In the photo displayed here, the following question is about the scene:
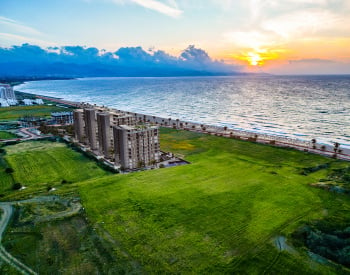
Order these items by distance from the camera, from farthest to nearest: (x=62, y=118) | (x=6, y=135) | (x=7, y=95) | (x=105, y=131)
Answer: (x=7, y=95) < (x=62, y=118) < (x=6, y=135) < (x=105, y=131)

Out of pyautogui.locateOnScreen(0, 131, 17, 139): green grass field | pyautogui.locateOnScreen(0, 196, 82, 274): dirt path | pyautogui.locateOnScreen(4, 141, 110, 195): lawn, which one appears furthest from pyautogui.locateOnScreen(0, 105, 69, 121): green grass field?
pyautogui.locateOnScreen(0, 196, 82, 274): dirt path

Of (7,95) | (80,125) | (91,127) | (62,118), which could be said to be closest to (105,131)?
(91,127)

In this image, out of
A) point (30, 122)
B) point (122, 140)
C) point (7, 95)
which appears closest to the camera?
point (122, 140)

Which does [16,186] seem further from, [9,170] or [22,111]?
[22,111]

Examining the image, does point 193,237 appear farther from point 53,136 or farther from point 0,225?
→ point 53,136

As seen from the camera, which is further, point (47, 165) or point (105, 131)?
point (105, 131)

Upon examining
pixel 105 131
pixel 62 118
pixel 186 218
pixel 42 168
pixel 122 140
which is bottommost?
pixel 42 168
